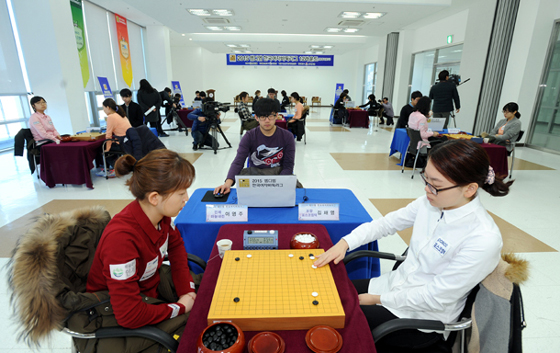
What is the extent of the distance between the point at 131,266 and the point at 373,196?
3.17 meters

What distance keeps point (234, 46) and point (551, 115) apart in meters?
12.9

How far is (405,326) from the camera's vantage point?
3.13 feet

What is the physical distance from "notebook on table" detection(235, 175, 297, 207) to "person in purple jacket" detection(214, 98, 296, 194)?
0.44m

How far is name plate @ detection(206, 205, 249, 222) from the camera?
61.8 inches

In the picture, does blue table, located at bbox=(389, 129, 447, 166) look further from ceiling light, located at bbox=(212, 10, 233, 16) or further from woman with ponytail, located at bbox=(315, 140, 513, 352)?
ceiling light, located at bbox=(212, 10, 233, 16)

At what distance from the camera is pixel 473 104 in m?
7.16

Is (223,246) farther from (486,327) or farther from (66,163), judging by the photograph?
(66,163)

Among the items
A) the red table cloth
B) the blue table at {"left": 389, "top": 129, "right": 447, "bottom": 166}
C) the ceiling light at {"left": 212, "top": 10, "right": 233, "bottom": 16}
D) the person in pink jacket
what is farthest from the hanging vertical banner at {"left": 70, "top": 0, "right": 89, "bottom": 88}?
the person in pink jacket

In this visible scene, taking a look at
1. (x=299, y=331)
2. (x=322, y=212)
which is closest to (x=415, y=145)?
(x=322, y=212)

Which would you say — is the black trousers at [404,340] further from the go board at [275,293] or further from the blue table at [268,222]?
the blue table at [268,222]

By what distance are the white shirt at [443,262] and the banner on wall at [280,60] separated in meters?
16.9

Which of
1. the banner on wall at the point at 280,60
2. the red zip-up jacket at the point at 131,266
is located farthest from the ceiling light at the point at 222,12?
the banner on wall at the point at 280,60

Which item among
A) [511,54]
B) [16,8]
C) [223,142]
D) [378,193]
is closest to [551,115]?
[511,54]

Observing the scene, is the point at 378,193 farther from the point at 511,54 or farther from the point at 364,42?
the point at 364,42
